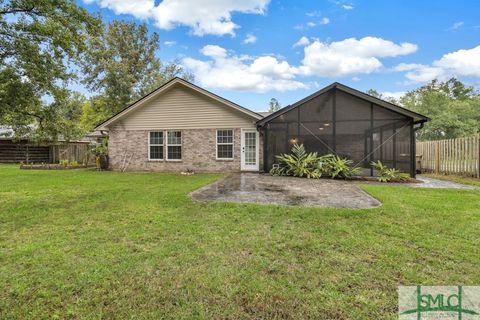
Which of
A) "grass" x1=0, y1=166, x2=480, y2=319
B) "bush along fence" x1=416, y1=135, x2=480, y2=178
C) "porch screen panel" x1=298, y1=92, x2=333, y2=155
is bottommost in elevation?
"grass" x1=0, y1=166, x2=480, y2=319

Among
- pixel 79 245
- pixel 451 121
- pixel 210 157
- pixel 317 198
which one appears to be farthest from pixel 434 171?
pixel 451 121

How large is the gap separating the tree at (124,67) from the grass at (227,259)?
920 inches

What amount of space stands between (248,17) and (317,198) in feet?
46.6

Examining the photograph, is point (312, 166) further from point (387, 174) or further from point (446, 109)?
point (446, 109)

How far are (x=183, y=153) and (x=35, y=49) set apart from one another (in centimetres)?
825

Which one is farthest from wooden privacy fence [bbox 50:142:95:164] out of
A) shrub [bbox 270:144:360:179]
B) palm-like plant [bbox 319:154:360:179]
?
palm-like plant [bbox 319:154:360:179]

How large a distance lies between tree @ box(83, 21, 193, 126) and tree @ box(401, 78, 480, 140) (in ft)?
99.8

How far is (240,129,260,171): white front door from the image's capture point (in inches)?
505

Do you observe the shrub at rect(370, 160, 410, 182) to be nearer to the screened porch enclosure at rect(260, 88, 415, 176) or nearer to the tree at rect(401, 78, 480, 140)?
the screened porch enclosure at rect(260, 88, 415, 176)

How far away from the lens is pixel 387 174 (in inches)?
392

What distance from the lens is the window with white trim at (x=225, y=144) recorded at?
517 inches

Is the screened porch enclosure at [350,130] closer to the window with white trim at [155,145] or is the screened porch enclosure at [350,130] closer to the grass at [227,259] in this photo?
the grass at [227,259]

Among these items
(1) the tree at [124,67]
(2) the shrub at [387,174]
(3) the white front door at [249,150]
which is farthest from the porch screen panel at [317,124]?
(1) the tree at [124,67]

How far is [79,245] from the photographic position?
3504mm
